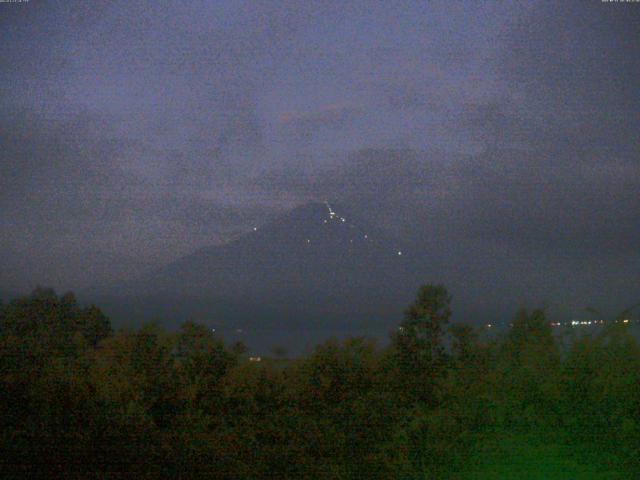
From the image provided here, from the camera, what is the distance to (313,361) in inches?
293

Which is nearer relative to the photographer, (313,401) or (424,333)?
(313,401)

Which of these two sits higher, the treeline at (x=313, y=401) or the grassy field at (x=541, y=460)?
the treeline at (x=313, y=401)

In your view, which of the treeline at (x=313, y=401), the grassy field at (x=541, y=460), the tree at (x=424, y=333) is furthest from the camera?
the tree at (x=424, y=333)

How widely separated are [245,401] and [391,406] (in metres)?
1.67

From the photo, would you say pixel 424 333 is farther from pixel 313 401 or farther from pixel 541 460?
pixel 541 460

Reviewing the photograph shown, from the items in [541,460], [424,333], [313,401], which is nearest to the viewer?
[541,460]

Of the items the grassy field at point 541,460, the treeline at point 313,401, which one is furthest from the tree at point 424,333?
the grassy field at point 541,460

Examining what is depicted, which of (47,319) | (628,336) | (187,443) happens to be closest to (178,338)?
(187,443)

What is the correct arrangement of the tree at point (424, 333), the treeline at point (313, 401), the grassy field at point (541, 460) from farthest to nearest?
the tree at point (424, 333) < the treeline at point (313, 401) < the grassy field at point (541, 460)

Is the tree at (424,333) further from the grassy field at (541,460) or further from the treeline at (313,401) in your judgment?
the grassy field at (541,460)

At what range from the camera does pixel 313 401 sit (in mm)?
7012

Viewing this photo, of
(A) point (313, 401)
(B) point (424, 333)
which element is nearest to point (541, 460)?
(A) point (313, 401)

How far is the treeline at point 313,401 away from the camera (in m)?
4.80

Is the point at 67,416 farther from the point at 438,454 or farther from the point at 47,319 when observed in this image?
the point at 47,319
